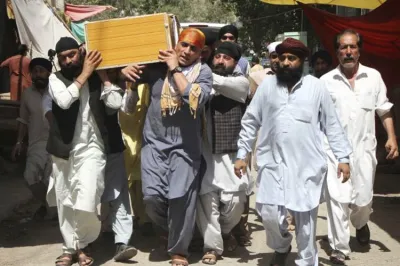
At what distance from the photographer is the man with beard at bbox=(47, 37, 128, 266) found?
16.5ft

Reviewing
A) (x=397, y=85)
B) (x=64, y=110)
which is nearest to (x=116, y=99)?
(x=64, y=110)

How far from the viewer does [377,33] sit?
7633 mm

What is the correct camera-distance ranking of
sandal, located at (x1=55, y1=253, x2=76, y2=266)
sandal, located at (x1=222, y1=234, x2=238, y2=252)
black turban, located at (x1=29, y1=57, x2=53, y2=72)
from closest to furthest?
sandal, located at (x1=55, y1=253, x2=76, y2=266), sandal, located at (x1=222, y1=234, x2=238, y2=252), black turban, located at (x1=29, y1=57, x2=53, y2=72)

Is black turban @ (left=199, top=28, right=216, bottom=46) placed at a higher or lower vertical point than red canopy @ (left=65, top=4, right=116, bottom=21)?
lower

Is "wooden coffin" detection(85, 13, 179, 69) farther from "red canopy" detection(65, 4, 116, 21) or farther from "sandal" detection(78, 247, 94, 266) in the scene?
"red canopy" detection(65, 4, 116, 21)

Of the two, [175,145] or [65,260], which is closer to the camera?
[175,145]

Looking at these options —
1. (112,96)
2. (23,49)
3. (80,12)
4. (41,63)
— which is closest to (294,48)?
(112,96)

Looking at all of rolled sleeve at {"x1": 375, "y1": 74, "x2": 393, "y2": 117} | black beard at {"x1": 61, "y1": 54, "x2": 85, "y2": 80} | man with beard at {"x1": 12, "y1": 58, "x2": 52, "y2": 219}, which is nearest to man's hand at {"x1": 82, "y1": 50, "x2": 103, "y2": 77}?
black beard at {"x1": 61, "y1": 54, "x2": 85, "y2": 80}

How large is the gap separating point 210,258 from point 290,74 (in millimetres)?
1679

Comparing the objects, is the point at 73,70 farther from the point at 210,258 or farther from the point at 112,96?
the point at 210,258

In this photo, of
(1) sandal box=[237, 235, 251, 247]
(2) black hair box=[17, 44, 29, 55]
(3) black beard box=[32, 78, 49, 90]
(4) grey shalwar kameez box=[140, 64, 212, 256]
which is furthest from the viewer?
(2) black hair box=[17, 44, 29, 55]

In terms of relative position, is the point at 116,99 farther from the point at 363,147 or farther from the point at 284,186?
the point at 363,147

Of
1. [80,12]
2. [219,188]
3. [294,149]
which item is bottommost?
[219,188]

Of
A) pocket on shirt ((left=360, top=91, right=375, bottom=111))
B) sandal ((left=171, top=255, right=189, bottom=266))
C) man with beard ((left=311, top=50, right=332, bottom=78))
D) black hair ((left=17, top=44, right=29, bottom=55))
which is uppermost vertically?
black hair ((left=17, top=44, right=29, bottom=55))
